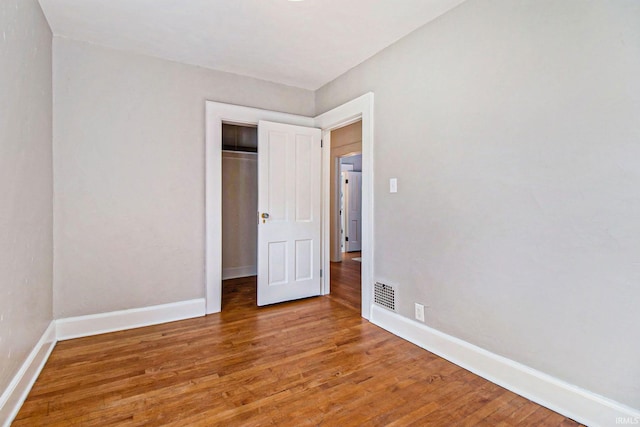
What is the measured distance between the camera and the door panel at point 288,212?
10.9ft

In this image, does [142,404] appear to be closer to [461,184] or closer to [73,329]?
[73,329]

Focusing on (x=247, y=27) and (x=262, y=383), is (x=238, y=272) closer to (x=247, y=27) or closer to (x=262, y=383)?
(x=262, y=383)

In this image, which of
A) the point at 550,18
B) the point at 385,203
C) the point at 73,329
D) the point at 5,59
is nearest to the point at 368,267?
the point at 385,203

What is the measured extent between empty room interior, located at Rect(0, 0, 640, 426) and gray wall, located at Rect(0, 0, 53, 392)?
0.02m

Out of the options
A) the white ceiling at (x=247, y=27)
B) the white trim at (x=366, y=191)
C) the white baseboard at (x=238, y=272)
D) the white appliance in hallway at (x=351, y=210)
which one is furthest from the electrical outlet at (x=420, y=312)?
the white appliance in hallway at (x=351, y=210)

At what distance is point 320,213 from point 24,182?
2.61 metres

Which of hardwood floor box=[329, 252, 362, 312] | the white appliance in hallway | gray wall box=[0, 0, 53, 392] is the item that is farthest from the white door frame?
the white appliance in hallway

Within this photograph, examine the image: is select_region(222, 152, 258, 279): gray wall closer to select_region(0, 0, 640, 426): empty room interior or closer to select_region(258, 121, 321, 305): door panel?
select_region(0, 0, 640, 426): empty room interior

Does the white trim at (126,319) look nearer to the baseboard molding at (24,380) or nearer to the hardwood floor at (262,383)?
the hardwood floor at (262,383)

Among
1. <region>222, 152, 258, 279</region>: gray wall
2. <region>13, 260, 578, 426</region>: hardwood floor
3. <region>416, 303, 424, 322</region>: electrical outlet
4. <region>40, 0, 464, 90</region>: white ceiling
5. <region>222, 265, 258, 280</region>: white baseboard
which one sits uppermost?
<region>40, 0, 464, 90</region>: white ceiling

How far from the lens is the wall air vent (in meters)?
2.71

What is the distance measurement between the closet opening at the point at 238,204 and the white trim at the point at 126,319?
1.43m

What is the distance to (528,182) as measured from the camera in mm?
1784

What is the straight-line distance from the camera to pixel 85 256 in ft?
8.63
